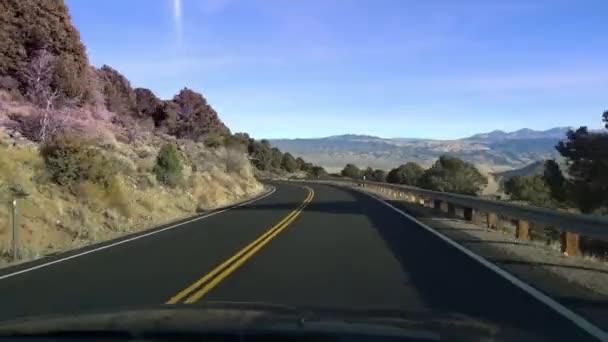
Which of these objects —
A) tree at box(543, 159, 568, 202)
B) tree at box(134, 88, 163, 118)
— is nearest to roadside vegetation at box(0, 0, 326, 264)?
tree at box(134, 88, 163, 118)

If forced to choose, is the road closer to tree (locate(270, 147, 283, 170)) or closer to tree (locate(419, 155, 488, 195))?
tree (locate(419, 155, 488, 195))

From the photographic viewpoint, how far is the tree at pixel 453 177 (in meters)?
57.4

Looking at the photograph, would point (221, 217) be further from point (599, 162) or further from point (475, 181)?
point (475, 181)

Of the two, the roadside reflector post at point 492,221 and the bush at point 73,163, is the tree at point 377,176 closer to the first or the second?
the bush at point 73,163

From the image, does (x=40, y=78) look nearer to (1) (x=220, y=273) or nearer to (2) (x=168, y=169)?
(2) (x=168, y=169)

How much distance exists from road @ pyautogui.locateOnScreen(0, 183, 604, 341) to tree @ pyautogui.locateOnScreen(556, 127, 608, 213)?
19.7m

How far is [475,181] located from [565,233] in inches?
1862

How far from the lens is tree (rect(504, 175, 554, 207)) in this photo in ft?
152

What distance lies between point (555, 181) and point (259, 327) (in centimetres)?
3846

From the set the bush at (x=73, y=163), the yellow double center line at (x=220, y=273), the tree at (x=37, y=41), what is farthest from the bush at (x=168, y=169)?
the yellow double center line at (x=220, y=273)

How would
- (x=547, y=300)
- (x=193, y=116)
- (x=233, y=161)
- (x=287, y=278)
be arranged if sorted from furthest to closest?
(x=193, y=116) → (x=233, y=161) → (x=287, y=278) → (x=547, y=300)

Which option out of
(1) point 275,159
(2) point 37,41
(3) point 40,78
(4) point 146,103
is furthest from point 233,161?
A: (1) point 275,159

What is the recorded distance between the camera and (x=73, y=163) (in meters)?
24.3

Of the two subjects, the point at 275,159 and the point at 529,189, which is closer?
the point at 529,189
